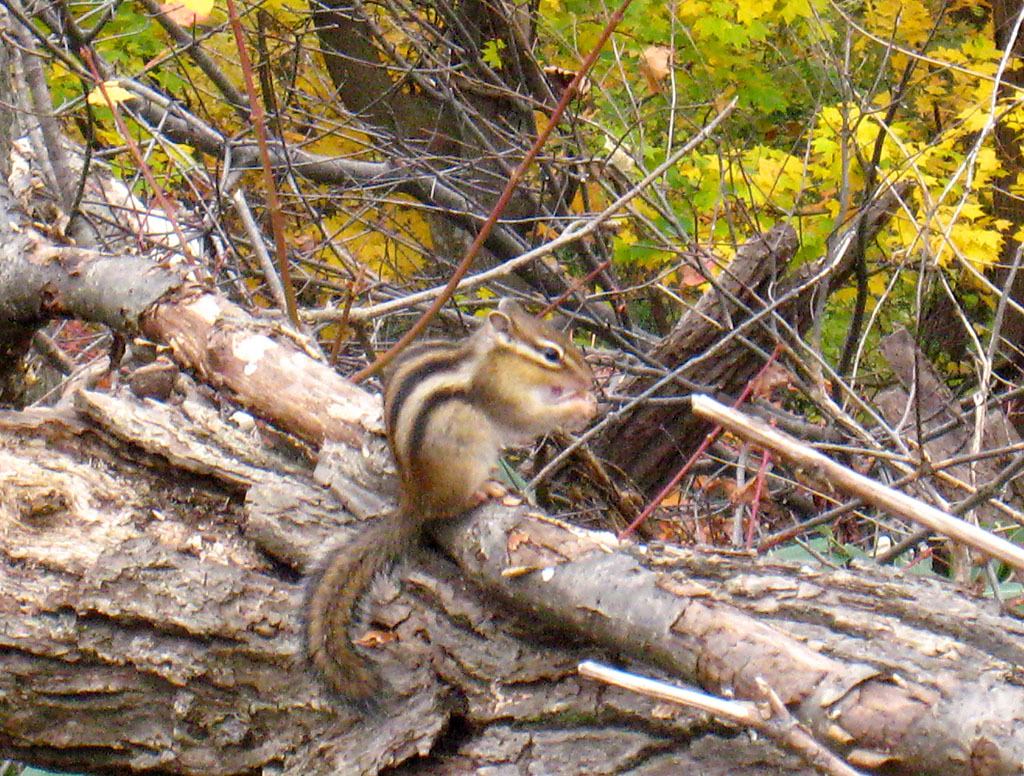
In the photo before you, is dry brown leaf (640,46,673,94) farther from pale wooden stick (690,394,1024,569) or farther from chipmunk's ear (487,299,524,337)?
pale wooden stick (690,394,1024,569)

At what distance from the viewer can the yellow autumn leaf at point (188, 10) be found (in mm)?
3033

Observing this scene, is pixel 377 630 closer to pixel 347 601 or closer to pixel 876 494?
pixel 347 601

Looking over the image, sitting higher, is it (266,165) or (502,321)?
(266,165)

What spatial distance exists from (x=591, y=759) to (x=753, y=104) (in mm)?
6273

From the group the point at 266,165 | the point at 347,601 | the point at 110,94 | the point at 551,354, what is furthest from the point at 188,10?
the point at 347,601

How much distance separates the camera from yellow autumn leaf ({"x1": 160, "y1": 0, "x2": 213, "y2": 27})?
119 inches

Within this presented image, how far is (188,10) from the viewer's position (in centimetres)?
400

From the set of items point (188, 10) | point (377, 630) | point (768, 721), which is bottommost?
point (377, 630)

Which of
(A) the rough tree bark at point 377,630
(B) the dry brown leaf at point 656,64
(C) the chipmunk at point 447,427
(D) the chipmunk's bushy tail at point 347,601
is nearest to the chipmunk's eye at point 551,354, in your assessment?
(C) the chipmunk at point 447,427

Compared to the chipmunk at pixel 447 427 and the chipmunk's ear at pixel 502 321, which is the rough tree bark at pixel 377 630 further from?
the chipmunk's ear at pixel 502 321

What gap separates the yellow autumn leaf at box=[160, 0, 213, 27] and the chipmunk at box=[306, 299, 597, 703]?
1181 millimetres

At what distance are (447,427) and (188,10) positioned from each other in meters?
2.28

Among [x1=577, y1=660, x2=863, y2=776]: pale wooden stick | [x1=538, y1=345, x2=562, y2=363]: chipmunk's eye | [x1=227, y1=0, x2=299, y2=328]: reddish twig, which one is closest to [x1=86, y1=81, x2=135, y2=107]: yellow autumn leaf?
[x1=227, y1=0, x2=299, y2=328]: reddish twig

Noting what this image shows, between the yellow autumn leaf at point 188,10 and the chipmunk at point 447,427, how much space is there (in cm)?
118
